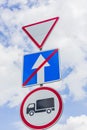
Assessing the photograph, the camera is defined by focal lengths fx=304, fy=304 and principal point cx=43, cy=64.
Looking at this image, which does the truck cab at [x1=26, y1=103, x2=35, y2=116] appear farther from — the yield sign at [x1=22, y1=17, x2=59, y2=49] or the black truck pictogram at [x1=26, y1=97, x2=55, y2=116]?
the yield sign at [x1=22, y1=17, x2=59, y2=49]

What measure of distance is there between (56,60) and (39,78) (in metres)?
0.38

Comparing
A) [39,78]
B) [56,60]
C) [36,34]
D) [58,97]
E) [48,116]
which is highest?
[36,34]

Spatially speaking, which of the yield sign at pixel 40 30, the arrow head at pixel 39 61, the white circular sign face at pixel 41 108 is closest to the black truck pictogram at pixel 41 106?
the white circular sign face at pixel 41 108

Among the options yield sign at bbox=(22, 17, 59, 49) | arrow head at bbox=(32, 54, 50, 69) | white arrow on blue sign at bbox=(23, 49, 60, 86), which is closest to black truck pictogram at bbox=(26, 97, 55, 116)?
white arrow on blue sign at bbox=(23, 49, 60, 86)

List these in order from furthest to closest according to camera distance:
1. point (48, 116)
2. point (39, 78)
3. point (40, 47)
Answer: point (40, 47) < point (39, 78) < point (48, 116)

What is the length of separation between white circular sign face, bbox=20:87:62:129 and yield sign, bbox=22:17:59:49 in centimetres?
95

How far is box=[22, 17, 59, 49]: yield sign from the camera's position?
189 inches

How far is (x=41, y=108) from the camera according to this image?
400 cm

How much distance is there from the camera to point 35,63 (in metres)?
4.61

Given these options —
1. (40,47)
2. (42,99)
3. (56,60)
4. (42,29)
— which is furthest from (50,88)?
(42,29)

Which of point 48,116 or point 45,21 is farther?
point 45,21

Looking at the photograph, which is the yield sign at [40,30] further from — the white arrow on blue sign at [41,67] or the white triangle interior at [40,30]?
the white arrow on blue sign at [41,67]

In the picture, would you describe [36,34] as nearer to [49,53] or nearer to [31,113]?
[49,53]

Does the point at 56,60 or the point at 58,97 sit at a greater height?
the point at 56,60
